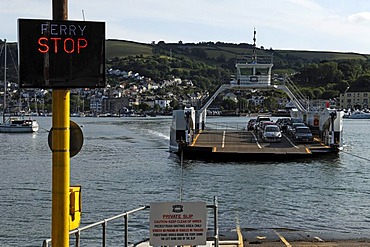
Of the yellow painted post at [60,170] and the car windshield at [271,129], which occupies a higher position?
the yellow painted post at [60,170]

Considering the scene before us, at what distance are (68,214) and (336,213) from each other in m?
16.5

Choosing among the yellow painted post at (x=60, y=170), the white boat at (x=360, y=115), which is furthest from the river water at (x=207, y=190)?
the white boat at (x=360, y=115)

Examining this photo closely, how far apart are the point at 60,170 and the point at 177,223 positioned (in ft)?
6.91

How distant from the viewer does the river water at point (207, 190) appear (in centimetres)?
2052

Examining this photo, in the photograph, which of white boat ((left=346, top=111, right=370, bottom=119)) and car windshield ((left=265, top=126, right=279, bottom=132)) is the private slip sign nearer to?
car windshield ((left=265, top=126, right=279, bottom=132))

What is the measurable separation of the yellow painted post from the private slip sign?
5.20 feet

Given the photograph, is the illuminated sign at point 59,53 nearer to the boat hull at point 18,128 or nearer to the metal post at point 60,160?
the metal post at point 60,160

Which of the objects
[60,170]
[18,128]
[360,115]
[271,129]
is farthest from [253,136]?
Result: [360,115]

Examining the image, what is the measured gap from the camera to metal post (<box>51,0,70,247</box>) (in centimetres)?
768

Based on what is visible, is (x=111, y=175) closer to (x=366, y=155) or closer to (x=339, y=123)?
(x=339, y=123)

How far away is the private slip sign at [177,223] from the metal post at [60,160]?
1592mm

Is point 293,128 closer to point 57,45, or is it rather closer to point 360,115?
point 57,45

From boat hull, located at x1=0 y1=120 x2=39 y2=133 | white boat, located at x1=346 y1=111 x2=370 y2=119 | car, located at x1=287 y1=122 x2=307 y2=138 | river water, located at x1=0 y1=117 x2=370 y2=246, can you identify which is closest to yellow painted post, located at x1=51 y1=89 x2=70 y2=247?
river water, located at x1=0 y1=117 x2=370 y2=246

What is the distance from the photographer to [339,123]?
4297 centimetres
